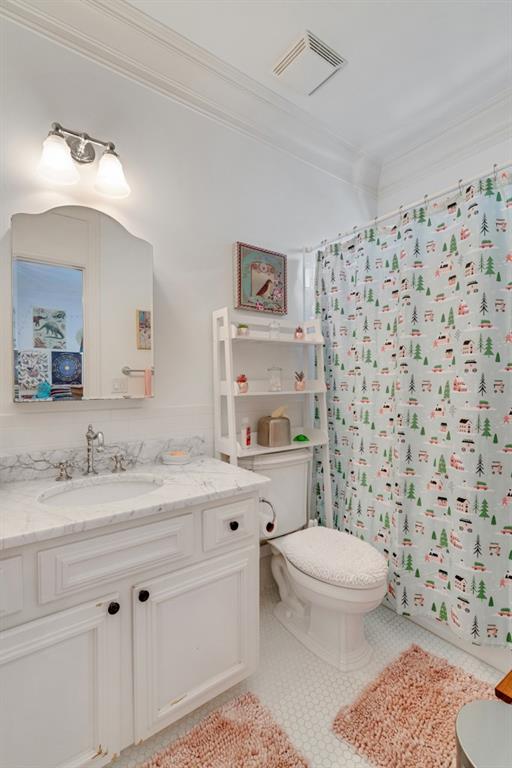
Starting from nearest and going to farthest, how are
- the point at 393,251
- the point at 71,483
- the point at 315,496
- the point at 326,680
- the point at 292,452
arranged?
1. the point at 71,483
2. the point at 326,680
3. the point at 393,251
4. the point at 292,452
5. the point at 315,496

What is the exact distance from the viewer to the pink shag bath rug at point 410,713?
120 centimetres

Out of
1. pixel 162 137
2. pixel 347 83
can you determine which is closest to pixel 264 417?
pixel 162 137

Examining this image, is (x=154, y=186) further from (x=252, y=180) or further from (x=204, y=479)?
(x=204, y=479)

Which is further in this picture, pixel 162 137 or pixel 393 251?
pixel 393 251

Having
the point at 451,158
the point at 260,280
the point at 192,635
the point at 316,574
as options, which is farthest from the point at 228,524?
the point at 451,158

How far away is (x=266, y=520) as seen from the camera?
1806 mm

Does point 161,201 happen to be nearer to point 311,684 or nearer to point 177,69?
point 177,69

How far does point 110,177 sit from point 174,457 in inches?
47.1

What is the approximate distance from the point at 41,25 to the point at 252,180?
1055 millimetres

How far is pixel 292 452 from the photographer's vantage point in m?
1.99

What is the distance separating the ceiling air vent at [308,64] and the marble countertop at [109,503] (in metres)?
1.88

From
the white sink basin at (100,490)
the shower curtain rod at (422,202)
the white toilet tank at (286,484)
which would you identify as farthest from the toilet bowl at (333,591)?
the shower curtain rod at (422,202)

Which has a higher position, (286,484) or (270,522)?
(286,484)

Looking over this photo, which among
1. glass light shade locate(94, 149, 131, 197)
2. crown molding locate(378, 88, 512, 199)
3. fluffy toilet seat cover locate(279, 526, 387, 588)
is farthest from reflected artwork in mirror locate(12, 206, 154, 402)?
crown molding locate(378, 88, 512, 199)
